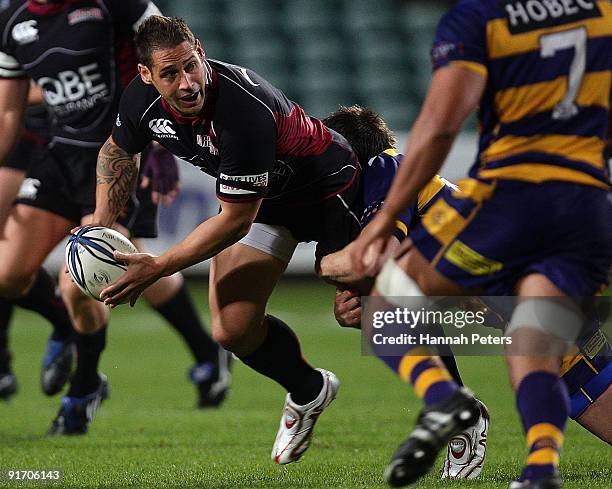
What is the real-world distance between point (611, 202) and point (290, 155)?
1527 millimetres

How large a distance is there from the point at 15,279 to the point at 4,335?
119 cm

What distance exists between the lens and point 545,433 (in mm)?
3205

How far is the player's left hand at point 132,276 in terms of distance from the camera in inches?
166

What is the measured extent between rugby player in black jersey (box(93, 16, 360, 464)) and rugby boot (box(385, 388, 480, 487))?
1261 mm

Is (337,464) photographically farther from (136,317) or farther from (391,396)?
(136,317)

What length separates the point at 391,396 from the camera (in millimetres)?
Result: 7438

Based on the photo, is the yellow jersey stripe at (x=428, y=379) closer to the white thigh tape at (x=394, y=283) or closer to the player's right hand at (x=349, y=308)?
the white thigh tape at (x=394, y=283)

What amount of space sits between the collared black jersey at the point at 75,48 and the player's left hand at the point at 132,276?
5.80 ft

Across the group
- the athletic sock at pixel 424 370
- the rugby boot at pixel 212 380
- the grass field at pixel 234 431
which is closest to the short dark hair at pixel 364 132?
the grass field at pixel 234 431

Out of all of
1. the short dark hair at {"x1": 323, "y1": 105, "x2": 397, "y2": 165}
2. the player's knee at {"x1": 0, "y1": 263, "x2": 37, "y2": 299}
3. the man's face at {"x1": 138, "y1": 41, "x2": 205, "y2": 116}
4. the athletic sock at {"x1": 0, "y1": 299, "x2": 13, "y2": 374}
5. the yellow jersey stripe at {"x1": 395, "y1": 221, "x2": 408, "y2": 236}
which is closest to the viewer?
the man's face at {"x1": 138, "y1": 41, "x2": 205, "y2": 116}

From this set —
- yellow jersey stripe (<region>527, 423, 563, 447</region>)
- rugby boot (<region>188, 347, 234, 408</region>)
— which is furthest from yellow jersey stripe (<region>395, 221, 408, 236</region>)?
rugby boot (<region>188, 347, 234, 408</region>)

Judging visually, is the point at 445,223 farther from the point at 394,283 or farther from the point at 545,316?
the point at 545,316

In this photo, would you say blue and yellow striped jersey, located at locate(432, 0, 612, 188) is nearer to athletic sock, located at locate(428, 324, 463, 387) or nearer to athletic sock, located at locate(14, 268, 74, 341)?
athletic sock, located at locate(428, 324, 463, 387)

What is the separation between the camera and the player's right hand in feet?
14.3
